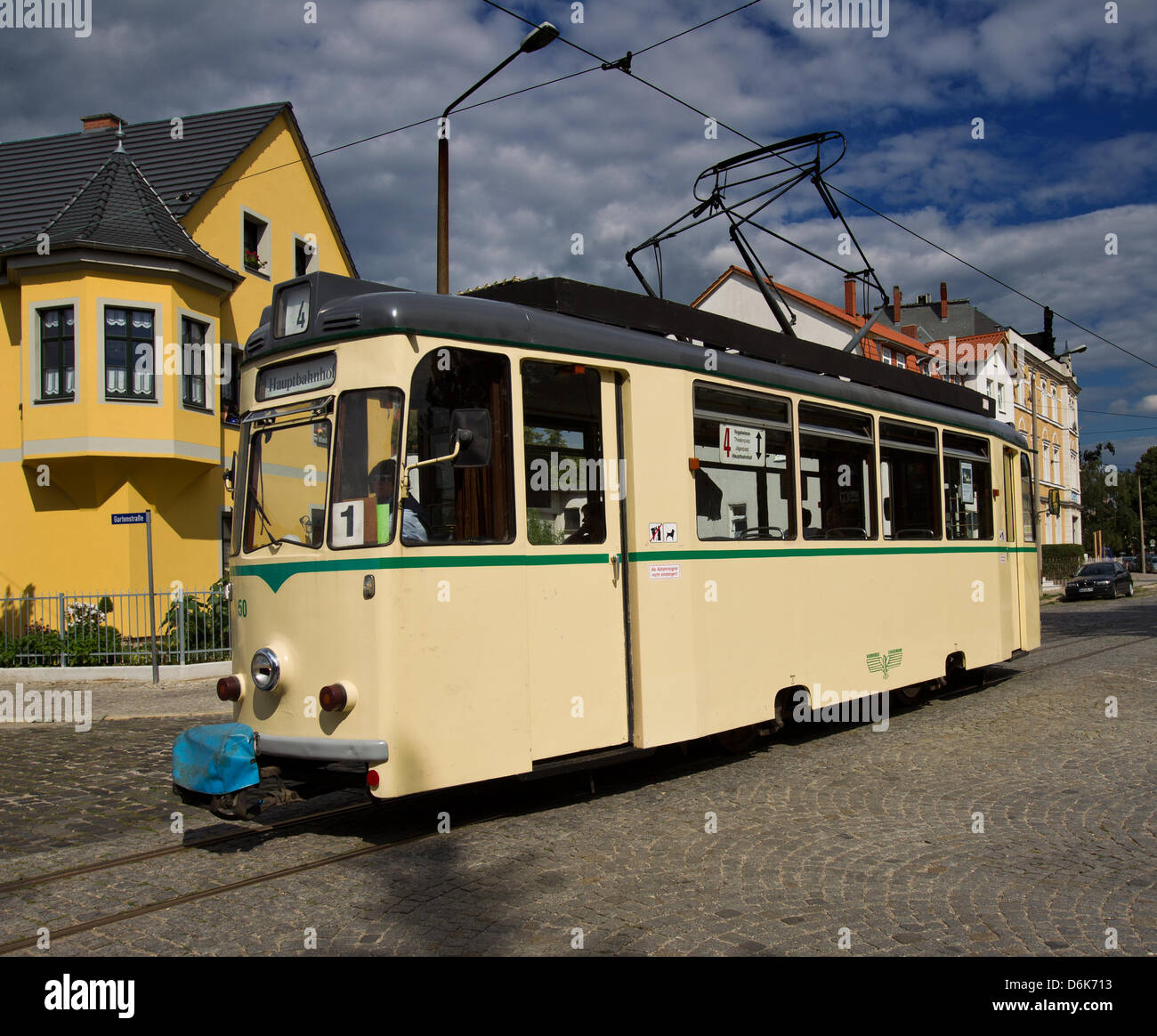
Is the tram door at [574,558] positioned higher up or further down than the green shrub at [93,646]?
higher up

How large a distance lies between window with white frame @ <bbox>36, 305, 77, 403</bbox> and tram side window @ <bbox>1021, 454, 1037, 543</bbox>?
53.2 ft

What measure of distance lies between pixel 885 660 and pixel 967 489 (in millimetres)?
3015

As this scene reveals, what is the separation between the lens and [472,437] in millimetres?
5641

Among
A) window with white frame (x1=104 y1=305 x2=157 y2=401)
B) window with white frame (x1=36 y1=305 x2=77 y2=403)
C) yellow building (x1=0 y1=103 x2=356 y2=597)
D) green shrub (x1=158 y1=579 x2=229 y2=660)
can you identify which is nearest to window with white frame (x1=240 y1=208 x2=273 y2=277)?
yellow building (x1=0 y1=103 x2=356 y2=597)

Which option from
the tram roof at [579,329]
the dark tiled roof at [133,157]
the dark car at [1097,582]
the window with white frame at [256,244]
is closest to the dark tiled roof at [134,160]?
the dark tiled roof at [133,157]

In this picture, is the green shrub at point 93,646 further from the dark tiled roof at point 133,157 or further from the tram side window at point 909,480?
the tram side window at point 909,480

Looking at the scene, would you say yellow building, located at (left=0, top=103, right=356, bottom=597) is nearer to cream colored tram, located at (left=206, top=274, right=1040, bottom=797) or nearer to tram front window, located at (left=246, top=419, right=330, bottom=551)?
tram front window, located at (left=246, top=419, right=330, bottom=551)

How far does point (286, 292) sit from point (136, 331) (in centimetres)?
1454

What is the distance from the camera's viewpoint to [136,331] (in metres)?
19.2

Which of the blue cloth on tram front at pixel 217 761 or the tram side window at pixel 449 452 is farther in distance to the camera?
the tram side window at pixel 449 452

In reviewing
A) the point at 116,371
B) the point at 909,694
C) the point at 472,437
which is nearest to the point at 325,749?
the point at 472,437

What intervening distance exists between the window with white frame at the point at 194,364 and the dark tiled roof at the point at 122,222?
1.22m

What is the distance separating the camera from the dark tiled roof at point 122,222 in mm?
18828

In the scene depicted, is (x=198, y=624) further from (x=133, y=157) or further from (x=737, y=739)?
(x=133, y=157)
